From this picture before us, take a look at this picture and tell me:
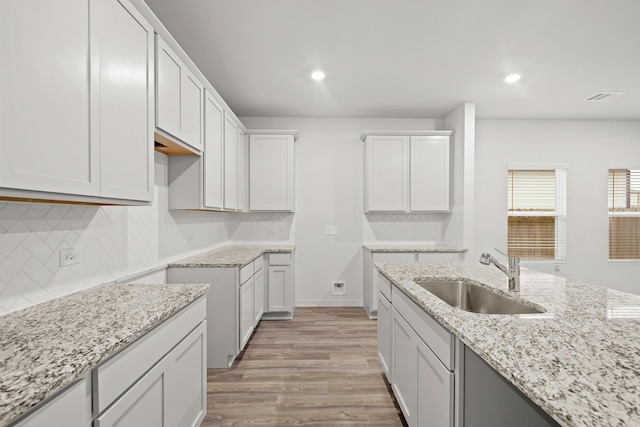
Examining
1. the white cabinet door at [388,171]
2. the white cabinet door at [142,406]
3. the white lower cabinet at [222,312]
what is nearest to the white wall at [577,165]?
the white cabinet door at [388,171]

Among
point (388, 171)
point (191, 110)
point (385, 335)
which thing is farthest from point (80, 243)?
point (388, 171)

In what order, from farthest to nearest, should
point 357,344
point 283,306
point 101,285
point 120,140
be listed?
1. point 283,306
2. point 357,344
3. point 101,285
4. point 120,140

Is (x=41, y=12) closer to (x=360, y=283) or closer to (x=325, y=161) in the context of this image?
(x=325, y=161)

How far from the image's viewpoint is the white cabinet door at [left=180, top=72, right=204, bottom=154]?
217 cm

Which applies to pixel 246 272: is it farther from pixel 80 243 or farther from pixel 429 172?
pixel 429 172

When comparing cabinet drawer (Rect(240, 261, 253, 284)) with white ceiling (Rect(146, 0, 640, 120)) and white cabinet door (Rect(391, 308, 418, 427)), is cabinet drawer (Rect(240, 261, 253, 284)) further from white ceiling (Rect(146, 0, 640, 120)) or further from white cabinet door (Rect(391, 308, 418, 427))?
white ceiling (Rect(146, 0, 640, 120))

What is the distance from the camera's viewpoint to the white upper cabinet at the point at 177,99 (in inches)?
71.3

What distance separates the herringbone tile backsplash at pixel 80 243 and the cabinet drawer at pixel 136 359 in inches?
24.3

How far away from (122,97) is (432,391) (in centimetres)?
199

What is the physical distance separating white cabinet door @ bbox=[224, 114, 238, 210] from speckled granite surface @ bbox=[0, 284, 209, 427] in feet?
5.55

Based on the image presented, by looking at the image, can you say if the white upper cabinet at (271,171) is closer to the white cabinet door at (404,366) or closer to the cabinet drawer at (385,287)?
the cabinet drawer at (385,287)

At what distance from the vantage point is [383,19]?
7.34ft

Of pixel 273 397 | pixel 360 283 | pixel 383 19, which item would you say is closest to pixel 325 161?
pixel 360 283

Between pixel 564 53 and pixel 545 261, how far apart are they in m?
3.07
